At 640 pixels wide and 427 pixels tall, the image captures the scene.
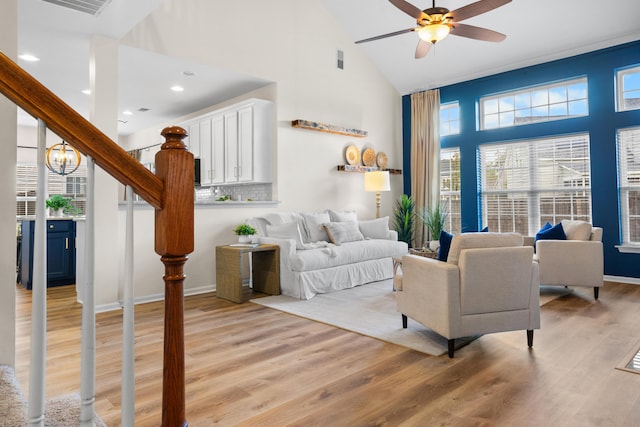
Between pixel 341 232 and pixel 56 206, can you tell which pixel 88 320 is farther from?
pixel 56 206

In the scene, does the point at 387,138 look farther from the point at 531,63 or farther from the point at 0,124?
the point at 0,124

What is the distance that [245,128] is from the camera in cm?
589

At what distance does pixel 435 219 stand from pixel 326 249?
8.73 ft

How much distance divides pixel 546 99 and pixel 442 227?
250 centimetres

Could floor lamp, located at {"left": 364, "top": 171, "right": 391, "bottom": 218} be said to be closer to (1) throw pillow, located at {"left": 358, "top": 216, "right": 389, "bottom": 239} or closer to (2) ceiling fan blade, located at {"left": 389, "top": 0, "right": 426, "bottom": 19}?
(1) throw pillow, located at {"left": 358, "top": 216, "right": 389, "bottom": 239}

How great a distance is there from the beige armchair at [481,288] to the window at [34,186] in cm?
663

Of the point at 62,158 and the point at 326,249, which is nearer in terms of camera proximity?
the point at 326,249

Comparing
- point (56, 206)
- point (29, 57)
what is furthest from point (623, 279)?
point (29, 57)

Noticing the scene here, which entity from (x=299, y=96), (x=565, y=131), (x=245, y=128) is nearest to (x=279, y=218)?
(x=245, y=128)

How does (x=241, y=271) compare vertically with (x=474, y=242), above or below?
below

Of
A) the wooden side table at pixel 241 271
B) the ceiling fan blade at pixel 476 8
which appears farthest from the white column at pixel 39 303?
the ceiling fan blade at pixel 476 8

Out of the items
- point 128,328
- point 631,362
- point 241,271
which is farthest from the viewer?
point 241,271

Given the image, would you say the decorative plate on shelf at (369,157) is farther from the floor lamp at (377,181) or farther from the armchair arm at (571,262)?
the armchair arm at (571,262)

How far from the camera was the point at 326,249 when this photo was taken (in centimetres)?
494
